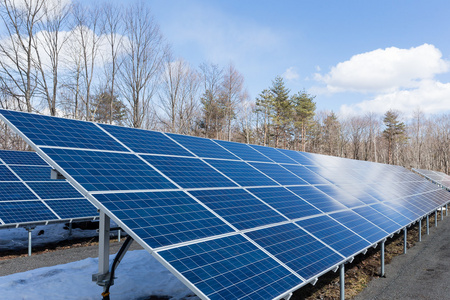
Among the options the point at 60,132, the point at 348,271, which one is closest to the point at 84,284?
the point at 60,132

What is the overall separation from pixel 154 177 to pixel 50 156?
198 cm

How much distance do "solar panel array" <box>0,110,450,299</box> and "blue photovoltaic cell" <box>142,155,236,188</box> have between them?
36 millimetres

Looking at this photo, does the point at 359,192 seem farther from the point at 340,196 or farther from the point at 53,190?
the point at 53,190

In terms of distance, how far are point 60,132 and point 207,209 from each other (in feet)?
11.4

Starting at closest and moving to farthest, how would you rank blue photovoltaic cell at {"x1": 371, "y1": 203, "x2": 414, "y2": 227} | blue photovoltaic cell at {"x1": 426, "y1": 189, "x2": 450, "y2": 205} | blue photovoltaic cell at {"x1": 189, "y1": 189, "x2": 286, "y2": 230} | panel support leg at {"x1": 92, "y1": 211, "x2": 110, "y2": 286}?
panel support leg at {"x1": 92, "y1": 211, "x2": 110, "y2": 286}
blue photovoltaic cell at {"x1": 189, "y1": 189, "x2": 286, "y2": 230}
blue photovoltaic cell at {"x1": 371, "y1": 203, "x2": 414, "y2": 227}
blue photovoltaic cell at {"x1": 426, "y1": 189, "x2": 450, "y2": 205}

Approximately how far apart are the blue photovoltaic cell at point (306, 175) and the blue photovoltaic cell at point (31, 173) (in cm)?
1280

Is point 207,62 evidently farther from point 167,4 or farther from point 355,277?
point 355,277

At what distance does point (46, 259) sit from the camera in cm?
1168

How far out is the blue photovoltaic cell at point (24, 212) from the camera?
1201 centimetres

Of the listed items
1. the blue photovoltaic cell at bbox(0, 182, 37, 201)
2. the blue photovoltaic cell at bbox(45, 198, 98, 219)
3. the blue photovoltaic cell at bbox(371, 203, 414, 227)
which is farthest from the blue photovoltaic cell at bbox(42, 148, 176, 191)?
the blue photovoltaic cell at bbox(0, 182, 37, 201)

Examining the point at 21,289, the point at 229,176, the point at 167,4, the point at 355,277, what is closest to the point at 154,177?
the point at 229,176

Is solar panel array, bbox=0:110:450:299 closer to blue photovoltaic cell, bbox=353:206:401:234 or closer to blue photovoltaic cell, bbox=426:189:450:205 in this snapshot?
blue photovoltaic cell, bbox=353:206:401:234

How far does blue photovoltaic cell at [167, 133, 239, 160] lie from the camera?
940cm

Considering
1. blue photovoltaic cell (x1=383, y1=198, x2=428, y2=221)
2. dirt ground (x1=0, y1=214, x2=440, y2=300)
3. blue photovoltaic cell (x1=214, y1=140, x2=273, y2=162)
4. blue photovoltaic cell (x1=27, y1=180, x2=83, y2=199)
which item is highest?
blue photovoltaic cell (x1=214, y1=140, x2=273, y2=162)
